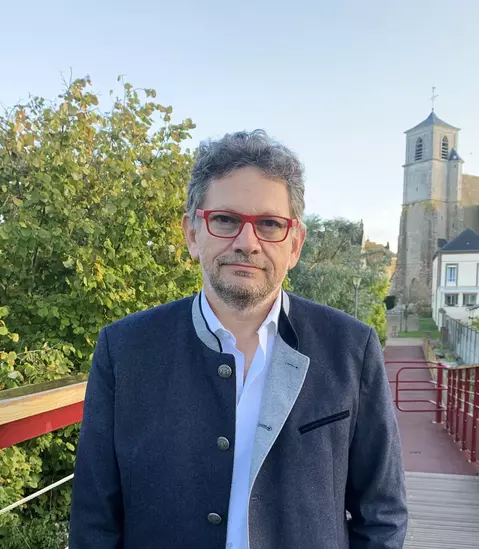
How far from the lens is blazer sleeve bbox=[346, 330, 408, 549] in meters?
1.33

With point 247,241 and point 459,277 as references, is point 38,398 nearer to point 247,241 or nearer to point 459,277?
point 247,241

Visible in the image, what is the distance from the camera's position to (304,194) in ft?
4.61

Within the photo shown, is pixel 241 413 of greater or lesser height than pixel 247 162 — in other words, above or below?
below

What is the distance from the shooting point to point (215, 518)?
1204mm

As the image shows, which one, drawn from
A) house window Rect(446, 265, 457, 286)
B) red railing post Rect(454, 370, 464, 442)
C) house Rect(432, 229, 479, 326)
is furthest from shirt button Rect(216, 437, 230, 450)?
house window Rect(446, 265, 457, 286)

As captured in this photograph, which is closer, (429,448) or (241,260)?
(241,260)

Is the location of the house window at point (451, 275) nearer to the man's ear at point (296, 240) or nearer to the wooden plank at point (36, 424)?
the wooden plank at point (36, 424)

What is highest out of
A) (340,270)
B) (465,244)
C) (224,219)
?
(465,244)

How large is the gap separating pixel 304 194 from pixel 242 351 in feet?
1.53

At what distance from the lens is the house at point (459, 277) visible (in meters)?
38.6

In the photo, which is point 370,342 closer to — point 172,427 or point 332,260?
point 172,427

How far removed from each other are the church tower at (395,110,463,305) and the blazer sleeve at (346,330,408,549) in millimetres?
54003

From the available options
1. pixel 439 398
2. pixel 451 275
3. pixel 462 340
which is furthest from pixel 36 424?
pixel 451 275

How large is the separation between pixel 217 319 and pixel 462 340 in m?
24.3
